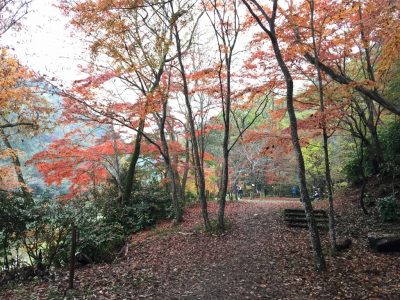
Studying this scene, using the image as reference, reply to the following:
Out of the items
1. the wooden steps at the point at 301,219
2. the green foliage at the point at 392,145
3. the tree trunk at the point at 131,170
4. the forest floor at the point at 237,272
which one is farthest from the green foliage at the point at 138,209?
the green foliage at the point at 392,145

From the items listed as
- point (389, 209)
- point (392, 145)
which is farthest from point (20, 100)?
point (392, 145)

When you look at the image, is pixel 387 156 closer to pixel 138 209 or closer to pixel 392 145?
pixel 392 145

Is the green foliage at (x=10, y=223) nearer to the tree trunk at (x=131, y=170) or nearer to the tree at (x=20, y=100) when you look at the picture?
the tree at (x=20, y=100)

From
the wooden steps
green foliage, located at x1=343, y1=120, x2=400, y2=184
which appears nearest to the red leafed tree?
the wooden steps

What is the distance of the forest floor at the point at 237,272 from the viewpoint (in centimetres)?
567

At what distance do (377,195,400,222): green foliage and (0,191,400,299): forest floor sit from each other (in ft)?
1.33

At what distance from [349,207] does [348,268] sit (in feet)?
21.0

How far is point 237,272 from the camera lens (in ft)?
22.4

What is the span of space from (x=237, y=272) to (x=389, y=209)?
581 cm

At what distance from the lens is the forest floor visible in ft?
18.6

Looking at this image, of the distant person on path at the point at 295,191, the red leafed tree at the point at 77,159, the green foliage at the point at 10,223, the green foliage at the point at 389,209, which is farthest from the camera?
the distant person on path at the point at 295,191

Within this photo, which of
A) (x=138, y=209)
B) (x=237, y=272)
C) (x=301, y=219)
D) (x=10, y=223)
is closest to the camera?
(x=237, y=272)

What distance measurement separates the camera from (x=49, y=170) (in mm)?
12664

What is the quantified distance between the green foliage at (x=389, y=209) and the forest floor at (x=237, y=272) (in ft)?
1.33
